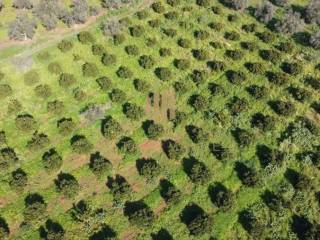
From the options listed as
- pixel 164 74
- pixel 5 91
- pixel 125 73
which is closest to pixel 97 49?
pixel 125 73

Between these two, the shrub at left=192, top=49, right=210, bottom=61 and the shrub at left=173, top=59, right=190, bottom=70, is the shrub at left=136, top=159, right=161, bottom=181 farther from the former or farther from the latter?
the shrub at left=192, top=49, right=210, bottom=61

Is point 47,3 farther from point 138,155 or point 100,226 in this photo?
point 100,226

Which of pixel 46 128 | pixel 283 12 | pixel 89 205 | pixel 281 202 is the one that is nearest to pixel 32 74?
pixel 46 128

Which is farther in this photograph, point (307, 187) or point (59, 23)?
point (59, 23)

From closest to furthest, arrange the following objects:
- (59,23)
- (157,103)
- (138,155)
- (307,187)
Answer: (307,187) → (138,155) → (157,103) → (59,23)

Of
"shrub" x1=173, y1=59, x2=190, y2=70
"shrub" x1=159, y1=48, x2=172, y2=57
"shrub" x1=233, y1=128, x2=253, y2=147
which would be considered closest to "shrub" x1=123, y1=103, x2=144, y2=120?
"shrub" x1=173, y1=59, x2=190, y2=70

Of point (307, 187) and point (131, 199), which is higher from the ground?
point (131, 199)
